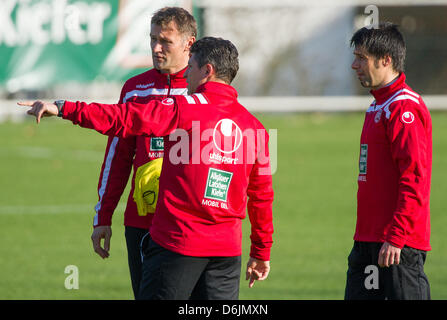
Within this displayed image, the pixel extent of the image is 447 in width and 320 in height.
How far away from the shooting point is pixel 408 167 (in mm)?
4414

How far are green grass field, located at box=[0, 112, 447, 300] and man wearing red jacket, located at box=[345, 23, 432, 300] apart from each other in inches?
97.3

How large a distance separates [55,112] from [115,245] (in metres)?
5.84

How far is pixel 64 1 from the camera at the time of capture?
65.0 feet

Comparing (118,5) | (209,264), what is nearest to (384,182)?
(209,264)

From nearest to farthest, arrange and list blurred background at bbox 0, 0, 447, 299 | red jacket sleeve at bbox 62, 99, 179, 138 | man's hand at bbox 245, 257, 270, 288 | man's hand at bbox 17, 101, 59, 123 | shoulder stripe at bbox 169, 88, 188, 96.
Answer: man's hand at bbox 17, 101, 59, 123
red jacket sleeve at bbox 62, 99, 179, 138
man's hand at bbox 245, 257, 270, 288
shoulder stripe at bbox 169, 88, 188, 96
blurred background at bbox 0, 0, 447, 299

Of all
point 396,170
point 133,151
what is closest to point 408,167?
point 396,170

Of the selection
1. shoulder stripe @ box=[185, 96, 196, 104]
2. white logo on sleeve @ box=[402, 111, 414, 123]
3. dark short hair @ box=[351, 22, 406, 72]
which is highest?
dark short hair @ box=[351, 22, 406, 72]

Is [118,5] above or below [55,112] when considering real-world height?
above

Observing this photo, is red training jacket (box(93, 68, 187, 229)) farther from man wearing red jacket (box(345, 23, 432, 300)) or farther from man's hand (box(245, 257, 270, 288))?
man wearing red jacket (box(345, 23, 432, 300))

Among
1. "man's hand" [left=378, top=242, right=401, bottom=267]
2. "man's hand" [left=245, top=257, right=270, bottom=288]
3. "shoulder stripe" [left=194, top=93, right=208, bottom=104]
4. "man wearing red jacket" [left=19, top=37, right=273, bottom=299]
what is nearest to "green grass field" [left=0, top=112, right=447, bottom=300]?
"man's hand" [left=245, top=257, right=270, bottom=288]

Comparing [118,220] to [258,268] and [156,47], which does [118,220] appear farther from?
[258,268]

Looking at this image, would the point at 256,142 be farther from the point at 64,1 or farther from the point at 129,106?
the point at 64,1

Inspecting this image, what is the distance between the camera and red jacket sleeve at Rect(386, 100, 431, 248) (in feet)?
14.4
